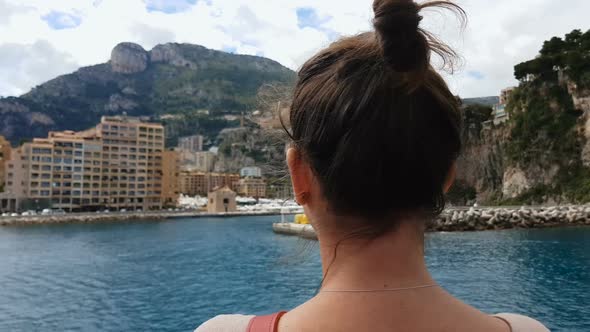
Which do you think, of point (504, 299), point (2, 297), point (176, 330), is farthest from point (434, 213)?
point (2, 297)

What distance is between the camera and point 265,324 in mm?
688

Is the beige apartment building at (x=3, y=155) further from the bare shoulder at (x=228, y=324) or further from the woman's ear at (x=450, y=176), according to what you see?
the woman's ear at (x=450, y=176)

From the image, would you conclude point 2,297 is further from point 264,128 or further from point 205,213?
point 205,213

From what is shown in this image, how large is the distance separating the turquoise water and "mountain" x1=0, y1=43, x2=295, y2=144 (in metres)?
125

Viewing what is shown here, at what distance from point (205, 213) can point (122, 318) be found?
6003 cm

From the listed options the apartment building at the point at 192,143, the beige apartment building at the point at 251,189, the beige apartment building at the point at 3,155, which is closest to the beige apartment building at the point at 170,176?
the beige apartment building at the point at 3,155

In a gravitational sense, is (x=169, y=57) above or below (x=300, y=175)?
above

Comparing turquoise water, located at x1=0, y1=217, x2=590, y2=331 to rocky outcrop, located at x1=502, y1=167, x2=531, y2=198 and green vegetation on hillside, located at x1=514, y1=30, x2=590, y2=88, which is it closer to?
rocky outcrop, located at x1=502, y1=167, x2=531, y2=198

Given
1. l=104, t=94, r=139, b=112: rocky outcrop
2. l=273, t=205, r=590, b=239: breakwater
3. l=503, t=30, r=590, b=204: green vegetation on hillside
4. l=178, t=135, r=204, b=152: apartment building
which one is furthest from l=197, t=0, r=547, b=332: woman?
l=104, t=94, r=139, b=112: rocky outcrop

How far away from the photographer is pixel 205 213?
70750mm

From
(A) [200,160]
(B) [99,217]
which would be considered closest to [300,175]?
(B) [99,217]

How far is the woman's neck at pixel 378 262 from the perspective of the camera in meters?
0.75

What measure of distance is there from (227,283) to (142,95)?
6395 inches

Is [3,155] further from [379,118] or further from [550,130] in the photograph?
[379,118]
